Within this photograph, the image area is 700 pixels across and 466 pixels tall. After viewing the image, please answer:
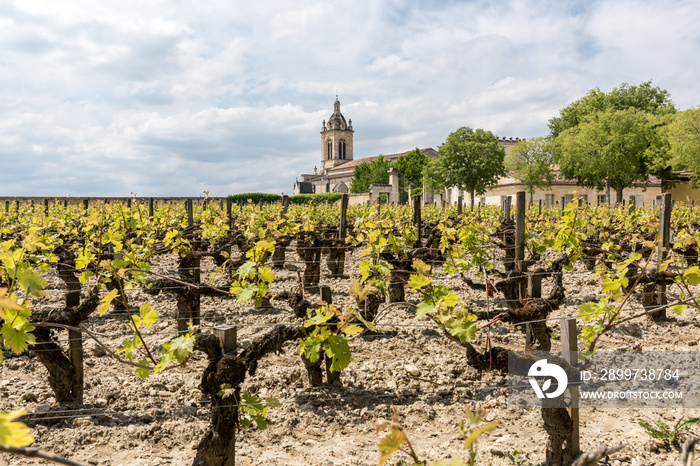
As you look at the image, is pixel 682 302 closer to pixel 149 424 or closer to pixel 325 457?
pixel 325 457

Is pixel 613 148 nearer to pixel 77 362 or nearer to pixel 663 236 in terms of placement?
pixel 663 236

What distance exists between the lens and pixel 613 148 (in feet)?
99.8

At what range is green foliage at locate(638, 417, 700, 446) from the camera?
9.68ft

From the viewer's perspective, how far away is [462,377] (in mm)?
4062

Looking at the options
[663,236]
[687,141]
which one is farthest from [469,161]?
[663,236]

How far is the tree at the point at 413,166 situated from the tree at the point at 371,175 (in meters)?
2.45

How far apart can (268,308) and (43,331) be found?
3170 mm

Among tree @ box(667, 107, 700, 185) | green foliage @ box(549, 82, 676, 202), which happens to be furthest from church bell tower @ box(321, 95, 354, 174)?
tree @ box(667, 107, 700, 185)

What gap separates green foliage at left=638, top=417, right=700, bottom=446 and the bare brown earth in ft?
0.21

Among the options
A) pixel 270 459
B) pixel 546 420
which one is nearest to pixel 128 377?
pixel 270 459

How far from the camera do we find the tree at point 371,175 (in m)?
Result: 59.6

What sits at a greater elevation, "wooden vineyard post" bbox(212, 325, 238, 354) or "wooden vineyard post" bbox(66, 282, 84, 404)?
"wooden vineyard post" bbox(212, 325, 238, 354)

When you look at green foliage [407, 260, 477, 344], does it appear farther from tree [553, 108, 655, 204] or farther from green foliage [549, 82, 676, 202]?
green foliage [549, 82, 676, 202]

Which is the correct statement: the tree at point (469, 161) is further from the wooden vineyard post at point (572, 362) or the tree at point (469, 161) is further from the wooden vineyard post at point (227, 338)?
the wooden vineyard post at point (227, 338)
